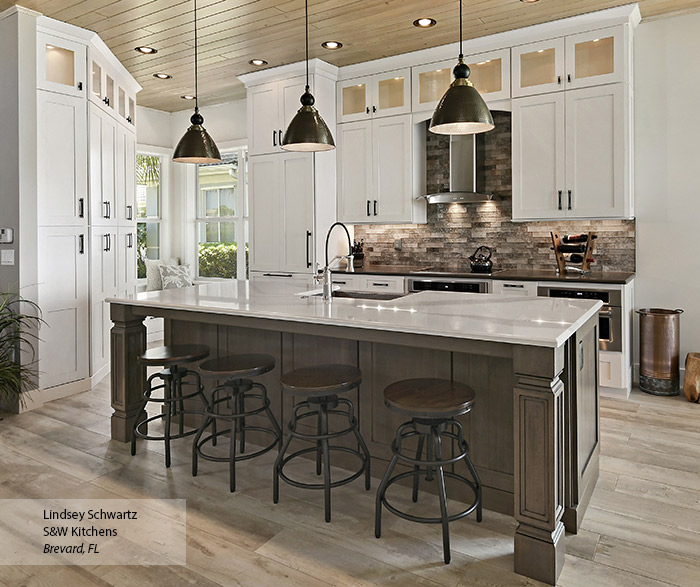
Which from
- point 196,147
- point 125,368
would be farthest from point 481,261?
point 125,368

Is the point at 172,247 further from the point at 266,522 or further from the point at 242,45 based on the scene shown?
the point at 266,522

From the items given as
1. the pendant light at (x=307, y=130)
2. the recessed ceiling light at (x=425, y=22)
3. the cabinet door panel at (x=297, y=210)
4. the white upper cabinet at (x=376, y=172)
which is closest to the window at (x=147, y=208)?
the cabinet door panel at (x=297, y=210)

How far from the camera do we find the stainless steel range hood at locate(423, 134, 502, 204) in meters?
5.11

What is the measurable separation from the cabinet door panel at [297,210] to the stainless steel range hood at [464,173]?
1.24 metres

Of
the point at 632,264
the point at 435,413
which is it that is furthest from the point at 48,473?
the point at 632,264

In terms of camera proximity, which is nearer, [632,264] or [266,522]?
[266,522]

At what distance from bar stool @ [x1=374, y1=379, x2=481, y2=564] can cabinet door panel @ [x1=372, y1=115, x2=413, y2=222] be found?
3218 mm

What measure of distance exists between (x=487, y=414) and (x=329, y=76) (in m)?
4.20

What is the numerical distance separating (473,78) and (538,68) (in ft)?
1.90

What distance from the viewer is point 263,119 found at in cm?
584

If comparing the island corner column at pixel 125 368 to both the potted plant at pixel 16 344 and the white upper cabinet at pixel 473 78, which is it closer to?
the potted plant at pixel 16 344

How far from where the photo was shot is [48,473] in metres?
3.02

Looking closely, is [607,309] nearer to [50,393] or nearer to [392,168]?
[392,168]

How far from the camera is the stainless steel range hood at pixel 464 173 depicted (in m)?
5.11
